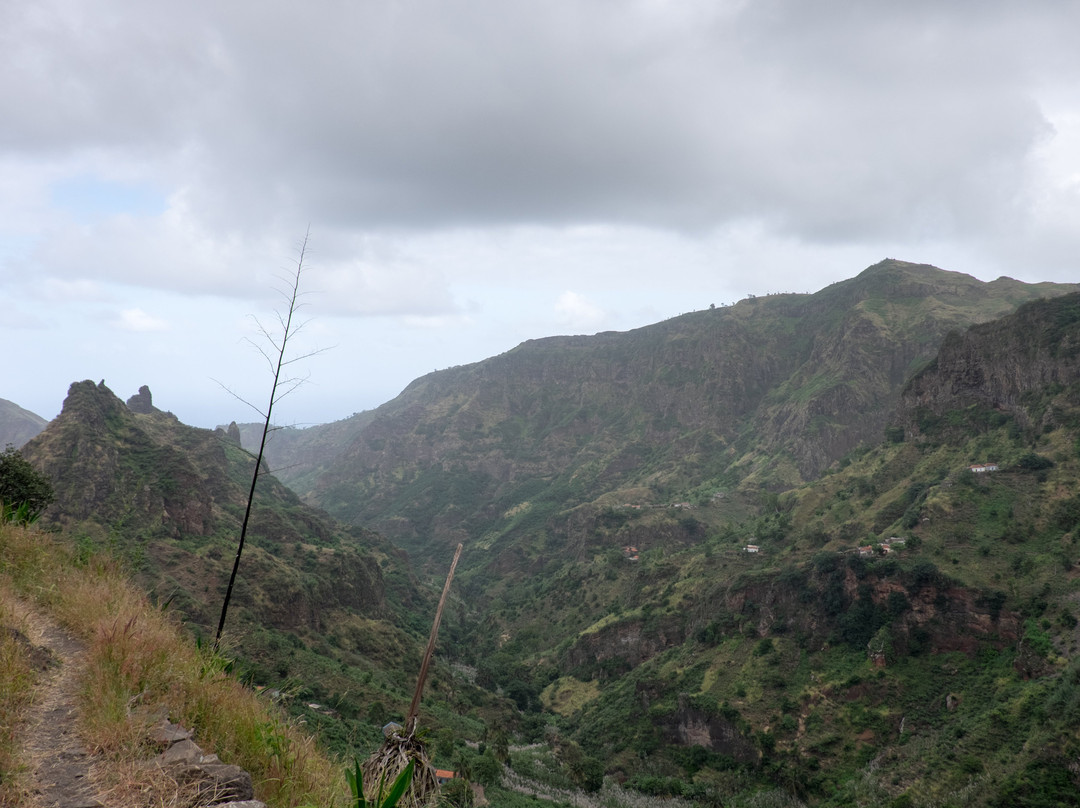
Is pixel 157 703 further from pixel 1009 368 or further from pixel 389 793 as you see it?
pixel 1009 368

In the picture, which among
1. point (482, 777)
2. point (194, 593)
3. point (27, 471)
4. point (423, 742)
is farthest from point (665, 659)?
point (423, 742)

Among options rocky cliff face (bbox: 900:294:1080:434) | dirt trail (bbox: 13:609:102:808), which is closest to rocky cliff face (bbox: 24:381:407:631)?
dirt trail (bbox: 13:609:102:808)

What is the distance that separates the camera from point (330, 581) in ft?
239

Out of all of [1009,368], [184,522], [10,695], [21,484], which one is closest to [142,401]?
[184,522]

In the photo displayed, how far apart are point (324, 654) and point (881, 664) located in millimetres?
50778

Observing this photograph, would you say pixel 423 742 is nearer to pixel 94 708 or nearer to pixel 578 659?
pixel 94 708

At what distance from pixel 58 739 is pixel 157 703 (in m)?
0.85

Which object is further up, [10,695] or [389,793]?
[10,695]

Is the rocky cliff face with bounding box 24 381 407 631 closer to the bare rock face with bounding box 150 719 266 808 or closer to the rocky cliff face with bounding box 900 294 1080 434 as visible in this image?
the bare rock face with bounding box 150 719 266 808

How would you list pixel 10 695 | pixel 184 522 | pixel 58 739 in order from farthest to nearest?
pixel 184 522, pixel 10 695, pixel 58 739

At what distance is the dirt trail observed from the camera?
4887 millimetres

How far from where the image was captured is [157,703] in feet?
20.8

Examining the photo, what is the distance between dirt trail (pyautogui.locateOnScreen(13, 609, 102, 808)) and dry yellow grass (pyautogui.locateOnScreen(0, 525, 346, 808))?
152mm

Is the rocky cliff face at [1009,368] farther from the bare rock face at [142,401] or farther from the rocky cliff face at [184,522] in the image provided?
the bare rock face at [142,401]
